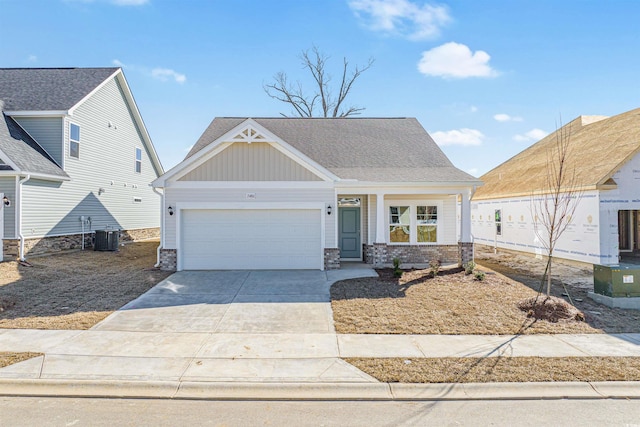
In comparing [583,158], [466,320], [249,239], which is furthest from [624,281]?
[249,239]

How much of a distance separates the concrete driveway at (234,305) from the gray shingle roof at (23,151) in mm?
7475

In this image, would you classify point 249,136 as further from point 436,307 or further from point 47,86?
point 47,86

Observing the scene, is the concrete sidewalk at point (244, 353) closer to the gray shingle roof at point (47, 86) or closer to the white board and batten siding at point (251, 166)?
the white board and batten siding at point (251, 166)

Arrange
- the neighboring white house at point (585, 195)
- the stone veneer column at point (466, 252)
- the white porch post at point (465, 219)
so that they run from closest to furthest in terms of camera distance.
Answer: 1. the neighboring white house at point (585, 195)
2. the stone veneer column at point (466, 252)
3. the white porch post at point (465, 219)

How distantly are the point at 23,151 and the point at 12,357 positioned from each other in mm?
11797

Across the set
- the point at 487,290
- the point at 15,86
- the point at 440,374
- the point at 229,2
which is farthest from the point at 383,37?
the point at 15,86

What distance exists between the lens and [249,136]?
1162cm

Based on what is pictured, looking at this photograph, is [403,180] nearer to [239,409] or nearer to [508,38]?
[508,38]

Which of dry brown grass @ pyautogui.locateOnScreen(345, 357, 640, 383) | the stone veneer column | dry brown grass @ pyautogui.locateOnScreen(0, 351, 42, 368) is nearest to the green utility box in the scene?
dry brown grass @ pyautogui.locateOnScreen(345, 357, 640, 383)

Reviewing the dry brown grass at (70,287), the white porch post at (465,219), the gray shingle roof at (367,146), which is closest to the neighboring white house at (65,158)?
the dry brown grass at (70,287)

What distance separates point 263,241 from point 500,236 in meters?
12.7

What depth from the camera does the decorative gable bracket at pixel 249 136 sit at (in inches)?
455

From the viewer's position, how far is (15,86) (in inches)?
664

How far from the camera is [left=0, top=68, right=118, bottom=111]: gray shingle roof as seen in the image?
1551cm
